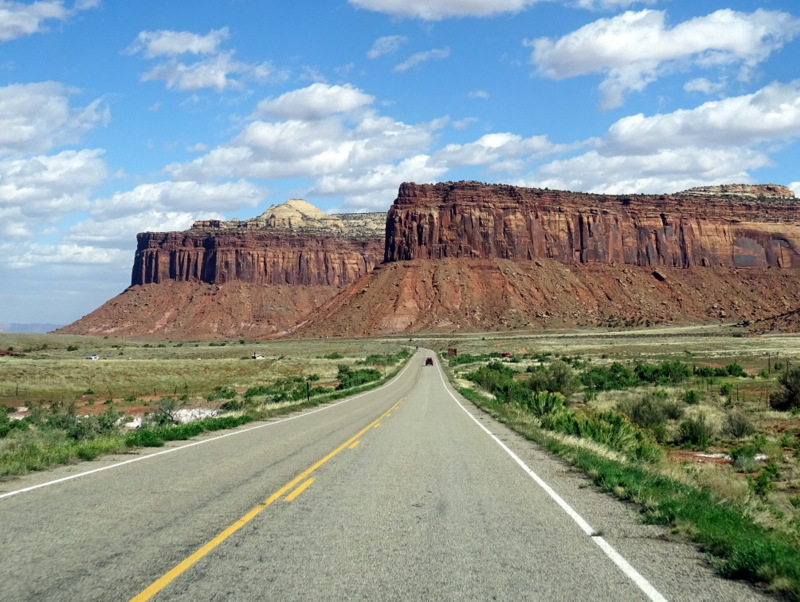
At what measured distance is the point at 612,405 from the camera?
28.4 metres

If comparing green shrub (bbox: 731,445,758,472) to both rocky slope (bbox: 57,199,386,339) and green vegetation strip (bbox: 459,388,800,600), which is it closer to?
green vegetation strip (bbox: 459,388,800,600)

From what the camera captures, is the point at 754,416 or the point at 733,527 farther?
the point at 754,416

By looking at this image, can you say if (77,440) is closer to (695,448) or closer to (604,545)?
(604,545)

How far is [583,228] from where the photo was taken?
15188cm

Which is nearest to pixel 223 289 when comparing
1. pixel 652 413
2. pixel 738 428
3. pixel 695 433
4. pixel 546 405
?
pixel 546 405

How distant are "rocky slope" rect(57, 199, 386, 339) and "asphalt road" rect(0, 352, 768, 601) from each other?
159 meters

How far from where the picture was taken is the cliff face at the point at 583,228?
14738 centimetres

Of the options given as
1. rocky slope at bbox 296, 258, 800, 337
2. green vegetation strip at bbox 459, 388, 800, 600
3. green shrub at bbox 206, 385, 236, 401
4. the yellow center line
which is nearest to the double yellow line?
the yellow center line

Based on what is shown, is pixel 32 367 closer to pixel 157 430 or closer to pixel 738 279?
pixel 157 430

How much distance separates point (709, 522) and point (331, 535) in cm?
404

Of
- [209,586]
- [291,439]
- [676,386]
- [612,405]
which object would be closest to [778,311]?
[676,386]

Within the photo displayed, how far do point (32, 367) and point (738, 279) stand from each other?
134188mm

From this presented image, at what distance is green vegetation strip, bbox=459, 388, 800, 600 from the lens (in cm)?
593

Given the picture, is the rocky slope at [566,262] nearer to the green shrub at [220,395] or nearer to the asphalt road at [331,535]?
the green shrub at [220,395]
